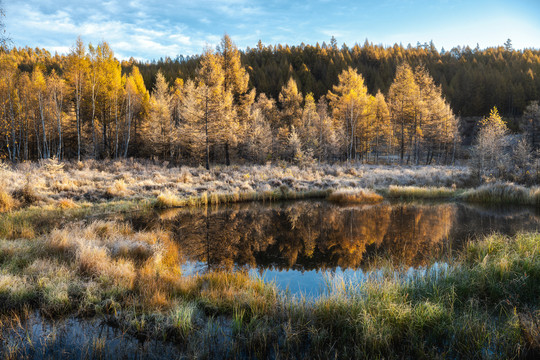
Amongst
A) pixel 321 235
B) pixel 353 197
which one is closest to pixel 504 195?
pixel 353 197

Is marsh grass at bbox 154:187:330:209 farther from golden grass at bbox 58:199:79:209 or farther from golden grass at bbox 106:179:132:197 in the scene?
golden grass at bbox 58:199:79:209

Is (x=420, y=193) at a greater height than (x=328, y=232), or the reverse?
(x=420, y=193)

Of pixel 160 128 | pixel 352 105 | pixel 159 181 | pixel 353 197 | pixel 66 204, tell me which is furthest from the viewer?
pixel 352 105

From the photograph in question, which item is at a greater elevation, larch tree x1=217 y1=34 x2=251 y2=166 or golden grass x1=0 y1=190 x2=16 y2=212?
larch tree x1=217 y1=34 x2=251 y2=166

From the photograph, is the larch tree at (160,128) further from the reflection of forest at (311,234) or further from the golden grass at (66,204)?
the reflection of forest at (311,234)

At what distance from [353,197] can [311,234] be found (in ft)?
23.3

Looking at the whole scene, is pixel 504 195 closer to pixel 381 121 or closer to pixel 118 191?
pixel 118 191

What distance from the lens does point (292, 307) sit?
4.29 metres

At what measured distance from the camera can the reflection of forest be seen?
7.65m

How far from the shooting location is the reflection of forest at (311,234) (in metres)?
7.65

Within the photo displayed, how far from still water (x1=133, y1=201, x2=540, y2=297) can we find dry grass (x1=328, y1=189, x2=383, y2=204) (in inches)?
47.2

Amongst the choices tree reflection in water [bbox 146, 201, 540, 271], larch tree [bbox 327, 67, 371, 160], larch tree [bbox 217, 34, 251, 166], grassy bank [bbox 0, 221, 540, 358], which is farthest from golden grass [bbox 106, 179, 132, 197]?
larch tree [bbox 327, 67, 371, 160]

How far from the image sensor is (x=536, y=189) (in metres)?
15.2

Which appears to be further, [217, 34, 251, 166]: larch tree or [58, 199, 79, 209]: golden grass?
[217, 34, 251, 166]: larch tree
